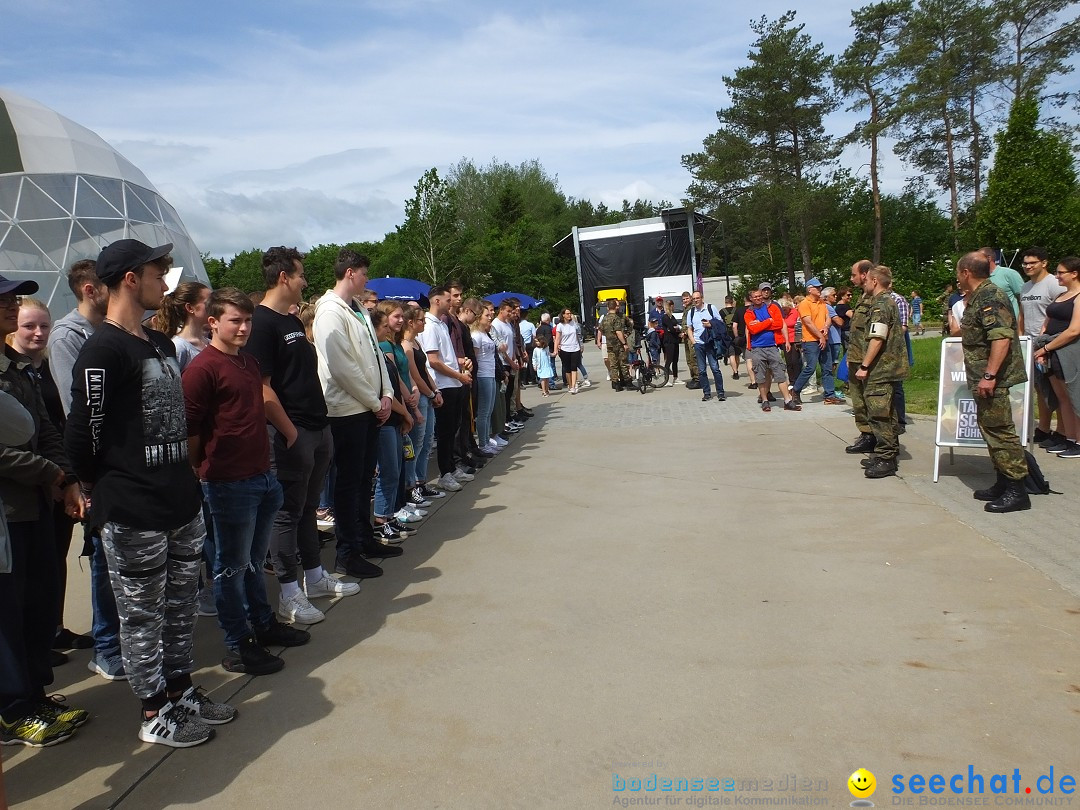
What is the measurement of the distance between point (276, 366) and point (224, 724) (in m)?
2.01

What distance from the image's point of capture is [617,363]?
17.4 metres

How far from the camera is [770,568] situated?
5.27m

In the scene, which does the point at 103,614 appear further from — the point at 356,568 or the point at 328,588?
the point at 356,568

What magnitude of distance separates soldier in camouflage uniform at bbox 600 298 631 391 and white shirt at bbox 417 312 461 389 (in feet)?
27.8

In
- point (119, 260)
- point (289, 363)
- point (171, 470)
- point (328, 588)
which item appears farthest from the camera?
point (328, 588)

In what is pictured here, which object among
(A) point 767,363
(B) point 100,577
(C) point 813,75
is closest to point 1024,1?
(C) point 813,75

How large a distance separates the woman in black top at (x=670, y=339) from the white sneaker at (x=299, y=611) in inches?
530

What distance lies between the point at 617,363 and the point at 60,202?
13.6 metres

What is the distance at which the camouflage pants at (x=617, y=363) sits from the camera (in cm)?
1720

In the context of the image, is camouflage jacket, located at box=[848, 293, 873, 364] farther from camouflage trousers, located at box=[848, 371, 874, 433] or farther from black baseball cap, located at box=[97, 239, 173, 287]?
black baseball cap, located at box=[97, 239, 173, 287]

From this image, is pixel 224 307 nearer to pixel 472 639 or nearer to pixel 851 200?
pixel 472 639

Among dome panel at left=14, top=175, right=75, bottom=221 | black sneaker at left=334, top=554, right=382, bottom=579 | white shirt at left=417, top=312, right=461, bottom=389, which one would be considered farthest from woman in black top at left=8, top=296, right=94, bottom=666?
dome panel at left=14, top=175, right=75, bottom=221

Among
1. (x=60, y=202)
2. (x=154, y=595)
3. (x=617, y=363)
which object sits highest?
(x=60, y=202)

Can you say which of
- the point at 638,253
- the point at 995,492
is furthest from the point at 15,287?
the point at 638,253
